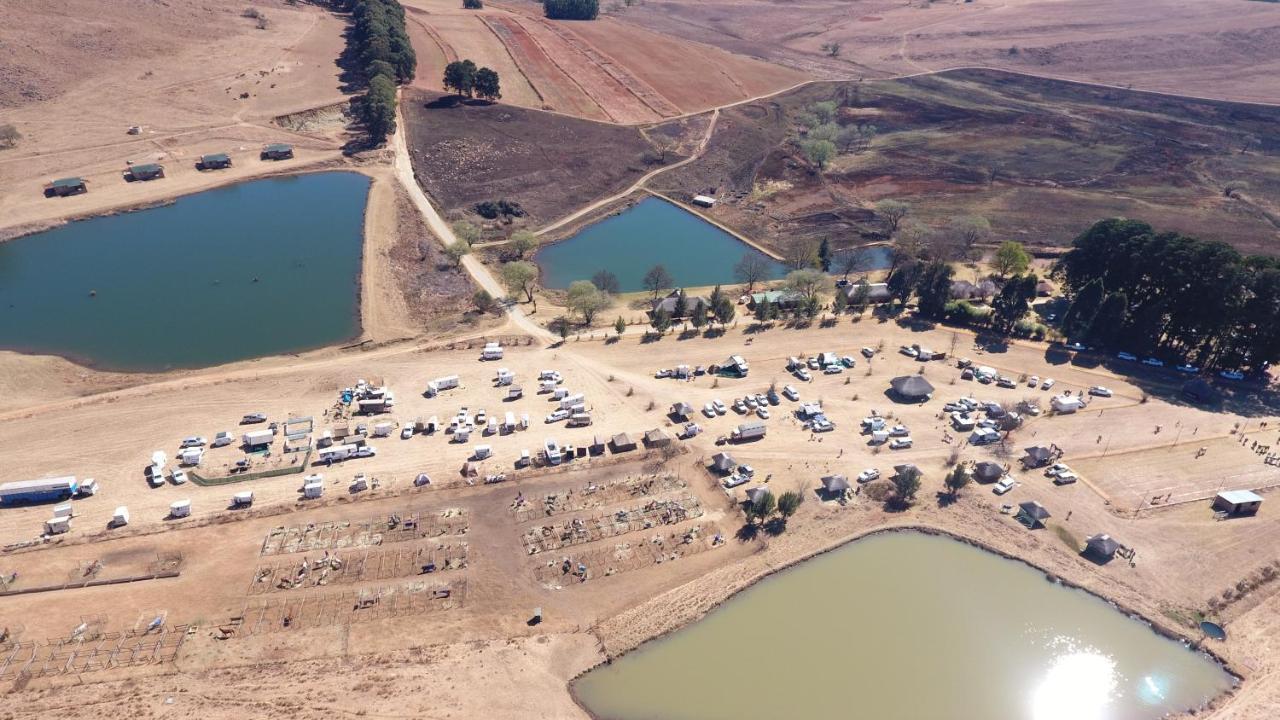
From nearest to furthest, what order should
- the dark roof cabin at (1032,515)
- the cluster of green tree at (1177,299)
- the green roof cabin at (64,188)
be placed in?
the dark roof cabin at (1032,515) → the cluster of green tree at (1177,299) → the green roof cabin at (64,188)

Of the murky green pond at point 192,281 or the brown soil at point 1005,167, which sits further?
the brown soil at point 1005,167

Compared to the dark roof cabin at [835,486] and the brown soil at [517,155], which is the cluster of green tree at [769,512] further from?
the brown soil at [517,155]

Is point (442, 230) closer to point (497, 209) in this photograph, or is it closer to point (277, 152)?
point (497, 209)

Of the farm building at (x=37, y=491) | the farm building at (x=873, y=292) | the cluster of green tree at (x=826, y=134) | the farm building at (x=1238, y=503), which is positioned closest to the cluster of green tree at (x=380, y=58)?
the cluster of green tree at (x=826, y=134)

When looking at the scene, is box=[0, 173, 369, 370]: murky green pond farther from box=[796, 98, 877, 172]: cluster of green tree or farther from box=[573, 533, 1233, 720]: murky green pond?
box=[796, 98, 877, 172]: cluster of green tree

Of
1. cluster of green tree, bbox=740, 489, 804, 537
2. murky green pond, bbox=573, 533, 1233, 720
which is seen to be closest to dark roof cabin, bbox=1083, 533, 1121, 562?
murky green pond, bbox=573, 533, 1233, 720

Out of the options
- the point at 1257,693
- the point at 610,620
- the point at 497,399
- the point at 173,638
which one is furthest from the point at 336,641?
the point at 1257,693
